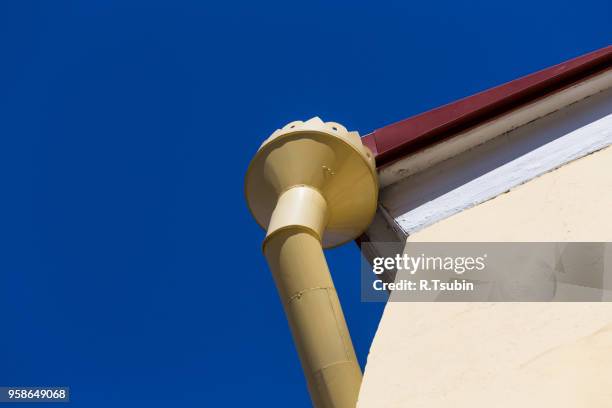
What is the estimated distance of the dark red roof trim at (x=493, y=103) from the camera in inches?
167

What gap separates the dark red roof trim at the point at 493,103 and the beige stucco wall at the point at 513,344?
835mm

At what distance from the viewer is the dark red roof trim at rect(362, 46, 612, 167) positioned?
4246 millimetres

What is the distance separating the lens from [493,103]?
424cm

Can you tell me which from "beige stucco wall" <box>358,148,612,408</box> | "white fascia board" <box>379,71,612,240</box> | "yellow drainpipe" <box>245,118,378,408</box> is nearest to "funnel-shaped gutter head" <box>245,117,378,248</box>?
"yellow drainpipe" <box>245,118,378,408</box>

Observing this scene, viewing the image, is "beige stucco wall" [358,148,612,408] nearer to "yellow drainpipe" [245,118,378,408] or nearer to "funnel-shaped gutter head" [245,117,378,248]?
"yellow drainpipe" [245,118,378,408]

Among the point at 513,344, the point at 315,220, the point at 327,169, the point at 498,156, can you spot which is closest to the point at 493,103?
the point at 498,156

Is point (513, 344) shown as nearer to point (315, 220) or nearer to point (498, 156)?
point (315, 220)

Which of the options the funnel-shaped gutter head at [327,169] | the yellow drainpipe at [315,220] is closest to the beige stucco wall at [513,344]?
the yellow drainpipe at [315,220]

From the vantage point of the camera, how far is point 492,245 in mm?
3387

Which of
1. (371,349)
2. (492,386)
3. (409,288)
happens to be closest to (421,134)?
(409,288)

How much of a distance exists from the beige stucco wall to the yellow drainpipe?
1.10 feet

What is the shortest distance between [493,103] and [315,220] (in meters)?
1.13

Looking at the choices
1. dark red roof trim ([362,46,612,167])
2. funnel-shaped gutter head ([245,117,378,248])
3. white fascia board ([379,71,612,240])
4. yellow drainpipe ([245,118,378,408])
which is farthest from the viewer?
dark red roof trim ([362,46,612,167])

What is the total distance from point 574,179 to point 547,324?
2.93 ft
